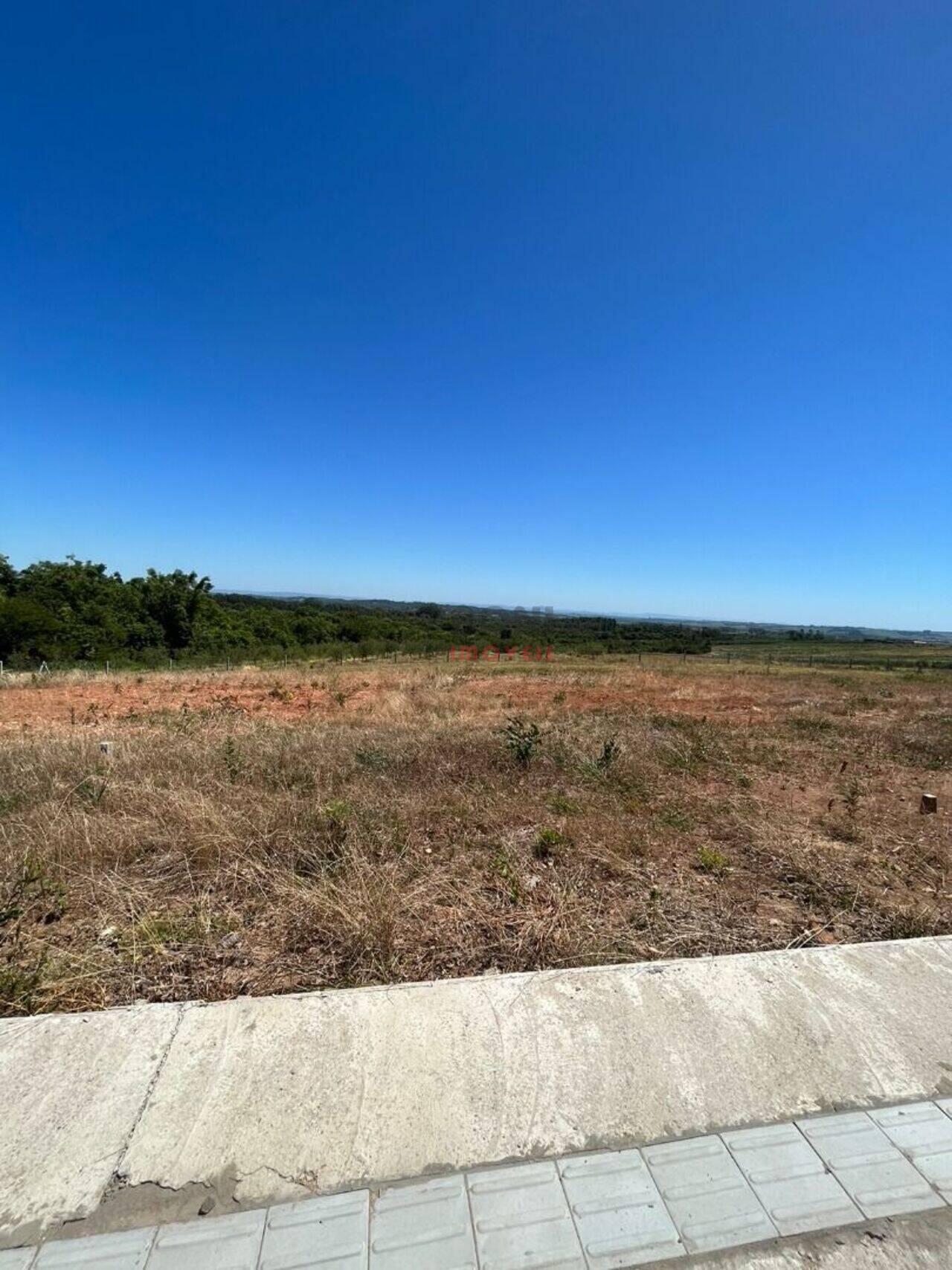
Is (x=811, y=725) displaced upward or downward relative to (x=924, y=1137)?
downward

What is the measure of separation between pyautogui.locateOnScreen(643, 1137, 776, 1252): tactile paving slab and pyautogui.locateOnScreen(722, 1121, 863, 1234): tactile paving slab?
1.5 inches

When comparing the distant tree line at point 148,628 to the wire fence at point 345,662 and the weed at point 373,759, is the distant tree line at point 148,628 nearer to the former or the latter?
the wire fence at point 345,662

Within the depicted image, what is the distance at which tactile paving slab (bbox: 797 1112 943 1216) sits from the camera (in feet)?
4.49

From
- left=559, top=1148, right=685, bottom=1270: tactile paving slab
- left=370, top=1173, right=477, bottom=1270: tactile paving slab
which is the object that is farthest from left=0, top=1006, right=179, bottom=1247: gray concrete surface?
left=559, top=1148, right=685, bottom=1270: tactile paving slab

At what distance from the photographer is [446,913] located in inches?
110

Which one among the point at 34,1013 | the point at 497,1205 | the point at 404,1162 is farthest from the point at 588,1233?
the point at 34,1013

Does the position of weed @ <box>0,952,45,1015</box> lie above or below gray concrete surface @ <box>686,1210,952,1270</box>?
below

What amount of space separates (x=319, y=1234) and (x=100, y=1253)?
0.49 meters

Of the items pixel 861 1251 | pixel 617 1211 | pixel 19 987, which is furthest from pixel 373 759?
pixel 861 1251

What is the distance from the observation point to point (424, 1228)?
1278 mm

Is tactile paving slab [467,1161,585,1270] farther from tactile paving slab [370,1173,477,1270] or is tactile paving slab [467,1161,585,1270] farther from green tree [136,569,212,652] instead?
green tree [136,569,212,652]

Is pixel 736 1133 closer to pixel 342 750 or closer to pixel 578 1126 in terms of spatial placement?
pixel 578 1126

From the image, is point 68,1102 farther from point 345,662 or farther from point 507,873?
point 345,662

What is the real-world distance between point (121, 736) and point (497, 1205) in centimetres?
801
